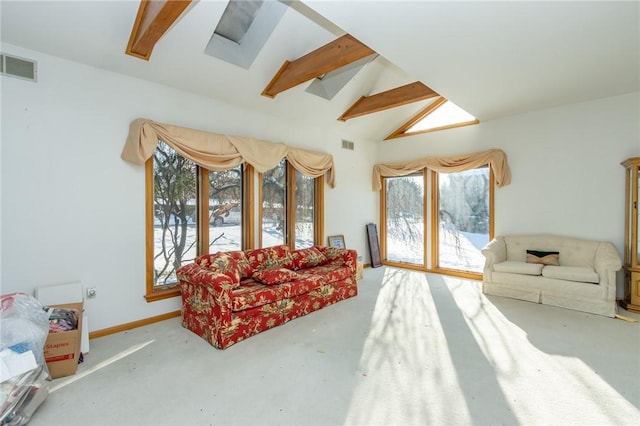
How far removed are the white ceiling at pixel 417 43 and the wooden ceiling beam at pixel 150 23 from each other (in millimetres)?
123

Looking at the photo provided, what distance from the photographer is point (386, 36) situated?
2656mm

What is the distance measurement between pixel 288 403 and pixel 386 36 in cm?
303

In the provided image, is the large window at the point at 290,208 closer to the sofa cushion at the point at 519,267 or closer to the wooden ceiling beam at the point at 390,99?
the wooden ceiling beam at the point at 390,99

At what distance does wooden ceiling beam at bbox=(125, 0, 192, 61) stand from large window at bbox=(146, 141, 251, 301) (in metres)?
1.01

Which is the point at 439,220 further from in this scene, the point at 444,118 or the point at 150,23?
the point at 150,23

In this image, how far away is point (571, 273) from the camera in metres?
3.67

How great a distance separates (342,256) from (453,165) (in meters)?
2.62

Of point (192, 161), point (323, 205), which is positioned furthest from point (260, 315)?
point (323, 205)

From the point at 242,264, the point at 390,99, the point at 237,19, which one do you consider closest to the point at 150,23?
the point at 237,19

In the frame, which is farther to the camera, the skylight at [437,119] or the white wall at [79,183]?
the skylight at [437,119]

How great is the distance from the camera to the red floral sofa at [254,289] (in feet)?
9.00

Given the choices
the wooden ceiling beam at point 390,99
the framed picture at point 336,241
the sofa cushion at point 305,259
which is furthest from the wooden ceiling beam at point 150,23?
the framed picture at point 336,241

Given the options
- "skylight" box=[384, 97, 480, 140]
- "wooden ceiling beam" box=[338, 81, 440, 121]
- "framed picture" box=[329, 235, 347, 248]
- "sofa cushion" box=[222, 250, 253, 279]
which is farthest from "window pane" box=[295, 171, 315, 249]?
"skylight" box=[384, 97, 480, 140]

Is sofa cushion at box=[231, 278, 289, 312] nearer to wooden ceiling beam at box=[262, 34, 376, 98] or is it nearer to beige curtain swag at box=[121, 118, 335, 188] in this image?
beige curtain swag at box=[121, 118, 335, 188]
